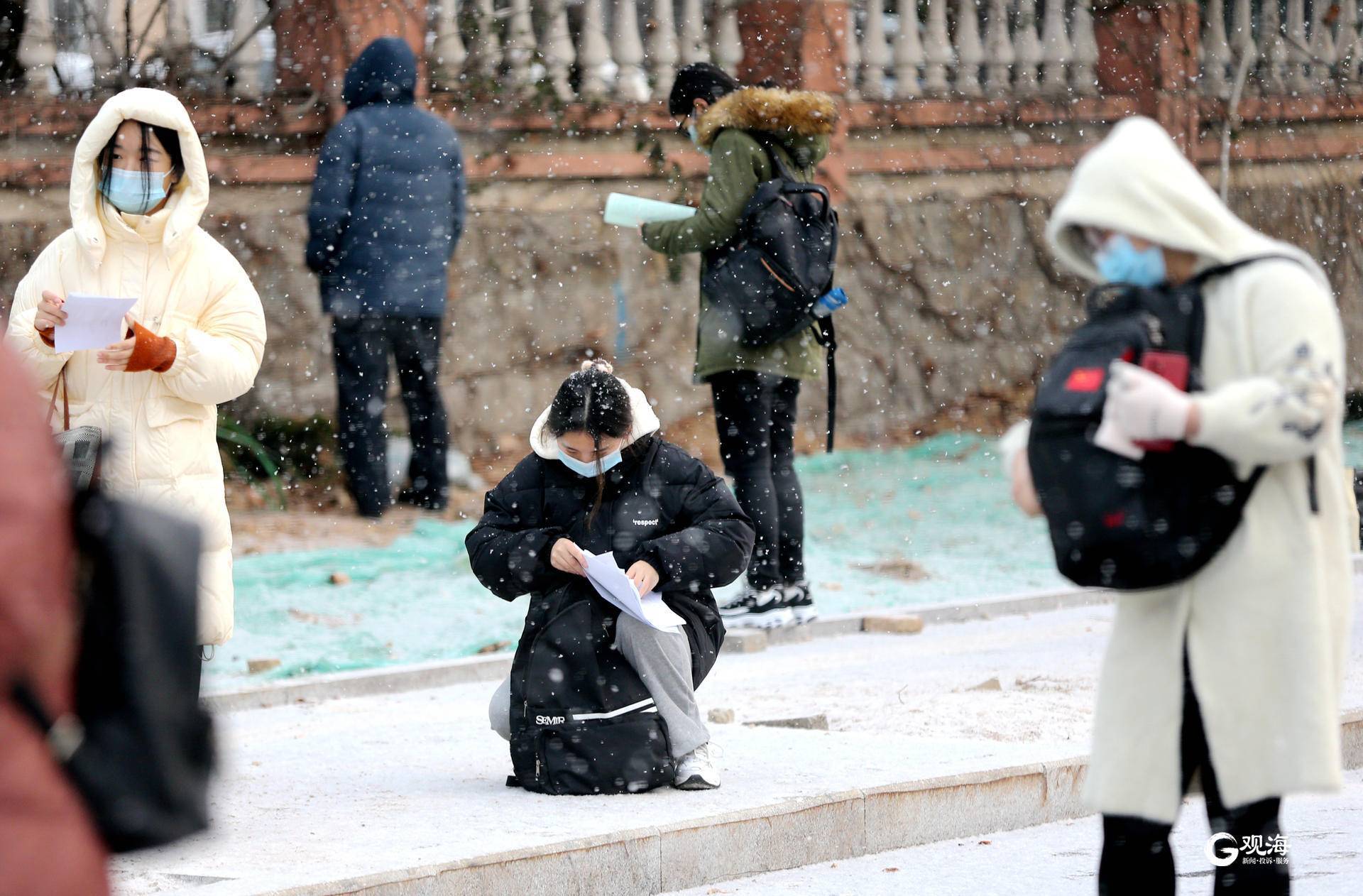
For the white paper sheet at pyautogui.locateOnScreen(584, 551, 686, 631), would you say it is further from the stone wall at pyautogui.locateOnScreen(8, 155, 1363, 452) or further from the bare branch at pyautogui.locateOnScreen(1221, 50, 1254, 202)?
the bare branch at pyautogui.locateOnScreen(1221, 50, 1254, 202)

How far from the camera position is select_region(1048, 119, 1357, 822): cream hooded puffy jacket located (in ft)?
10.5

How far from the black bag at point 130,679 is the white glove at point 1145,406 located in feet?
5.45

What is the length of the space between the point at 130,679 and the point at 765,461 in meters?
5.90

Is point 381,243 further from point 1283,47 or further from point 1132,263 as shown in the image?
point 1283,47

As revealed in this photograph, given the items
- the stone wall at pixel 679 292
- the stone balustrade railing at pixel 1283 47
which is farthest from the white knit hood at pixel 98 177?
the stone balustrade railing at pixel 1283 47

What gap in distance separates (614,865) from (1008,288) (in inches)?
398

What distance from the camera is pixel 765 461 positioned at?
309 inches

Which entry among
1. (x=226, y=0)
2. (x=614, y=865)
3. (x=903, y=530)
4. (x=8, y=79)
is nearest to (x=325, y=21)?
(x=226, y=0)

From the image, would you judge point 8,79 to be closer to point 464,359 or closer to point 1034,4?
point 464,359

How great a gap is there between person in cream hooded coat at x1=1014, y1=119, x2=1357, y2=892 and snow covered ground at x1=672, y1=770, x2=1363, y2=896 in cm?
141

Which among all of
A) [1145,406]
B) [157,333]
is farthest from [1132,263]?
[157,333]

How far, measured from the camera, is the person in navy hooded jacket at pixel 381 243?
9.85 meters

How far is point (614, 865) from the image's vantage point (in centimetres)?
458

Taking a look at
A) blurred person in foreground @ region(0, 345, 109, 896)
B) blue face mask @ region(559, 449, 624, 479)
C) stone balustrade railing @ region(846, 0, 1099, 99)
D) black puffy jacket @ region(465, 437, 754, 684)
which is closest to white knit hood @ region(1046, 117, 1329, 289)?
blurred person in foreground @ region(0, 345, 109, 896)
